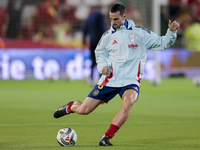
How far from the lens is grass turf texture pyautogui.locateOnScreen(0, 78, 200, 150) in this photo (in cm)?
562

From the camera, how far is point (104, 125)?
7574mm

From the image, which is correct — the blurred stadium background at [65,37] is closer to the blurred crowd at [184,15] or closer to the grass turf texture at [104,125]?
the blurred crowd at [184,15]

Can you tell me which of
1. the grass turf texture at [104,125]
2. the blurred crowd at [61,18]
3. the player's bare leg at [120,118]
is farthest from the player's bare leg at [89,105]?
the blurred crowd at [61,18]

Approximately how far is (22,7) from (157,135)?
60.7ft

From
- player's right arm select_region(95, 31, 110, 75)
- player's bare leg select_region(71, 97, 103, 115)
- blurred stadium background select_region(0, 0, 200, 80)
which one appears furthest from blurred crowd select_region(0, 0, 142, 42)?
player's bare leg select_region(71, 97, 103, 115)

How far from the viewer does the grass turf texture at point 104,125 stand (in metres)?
5.62

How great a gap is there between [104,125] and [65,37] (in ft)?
55.4

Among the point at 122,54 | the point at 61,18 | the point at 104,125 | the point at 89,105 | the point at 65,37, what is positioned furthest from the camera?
the point at 61,18

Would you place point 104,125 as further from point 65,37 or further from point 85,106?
point 65,37

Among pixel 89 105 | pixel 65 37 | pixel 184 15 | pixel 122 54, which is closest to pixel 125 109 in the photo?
pixel 89 105

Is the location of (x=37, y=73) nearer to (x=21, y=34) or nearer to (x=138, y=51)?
(x=21, y=34)

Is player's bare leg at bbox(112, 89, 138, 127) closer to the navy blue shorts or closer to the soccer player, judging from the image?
the soccer player

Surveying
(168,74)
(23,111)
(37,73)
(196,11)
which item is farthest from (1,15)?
(23,111)

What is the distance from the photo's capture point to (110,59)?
240 inches
